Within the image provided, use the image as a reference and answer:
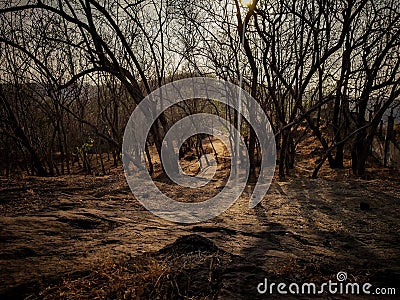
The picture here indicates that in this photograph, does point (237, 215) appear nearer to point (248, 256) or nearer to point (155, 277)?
point (248, 256)

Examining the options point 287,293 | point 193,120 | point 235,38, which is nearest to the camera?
point 287,293

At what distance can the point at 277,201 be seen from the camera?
5.37 meters

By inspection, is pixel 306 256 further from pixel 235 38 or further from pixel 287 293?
pixel 235 38

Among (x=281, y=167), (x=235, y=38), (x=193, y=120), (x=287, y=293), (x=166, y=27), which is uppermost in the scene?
(x=166, y=27)

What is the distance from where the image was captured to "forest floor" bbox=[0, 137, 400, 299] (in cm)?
186

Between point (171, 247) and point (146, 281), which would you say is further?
point (171, 247)

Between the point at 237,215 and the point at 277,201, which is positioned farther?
the point at 277,201

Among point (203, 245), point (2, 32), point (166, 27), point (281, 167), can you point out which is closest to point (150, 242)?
point (203, 245)

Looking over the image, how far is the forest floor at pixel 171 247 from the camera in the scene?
1863mm

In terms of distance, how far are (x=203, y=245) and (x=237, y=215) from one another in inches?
76.4

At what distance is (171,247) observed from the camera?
2.46m

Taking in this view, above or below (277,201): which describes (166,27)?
above

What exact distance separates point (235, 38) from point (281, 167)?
4479 millimetres

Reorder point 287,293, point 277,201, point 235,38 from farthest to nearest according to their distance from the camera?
point 235,38 < point 277,201 < point 287,293
